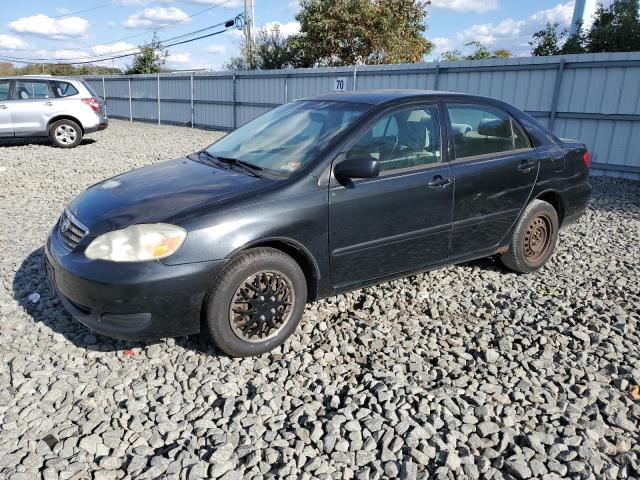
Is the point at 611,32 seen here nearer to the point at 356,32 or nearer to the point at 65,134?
the point at 356,32

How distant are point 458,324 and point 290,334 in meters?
1.29

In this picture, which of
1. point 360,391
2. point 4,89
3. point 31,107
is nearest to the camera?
point 360,391

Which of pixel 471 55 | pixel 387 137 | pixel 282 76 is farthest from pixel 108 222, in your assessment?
pixel 471 55

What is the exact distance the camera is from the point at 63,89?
41.6 feet

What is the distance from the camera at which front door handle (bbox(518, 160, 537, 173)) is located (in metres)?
4.39

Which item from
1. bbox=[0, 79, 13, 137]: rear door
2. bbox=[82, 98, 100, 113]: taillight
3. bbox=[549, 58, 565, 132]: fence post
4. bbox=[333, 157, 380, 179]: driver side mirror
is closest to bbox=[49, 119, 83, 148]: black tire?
bbox=[82, 98, 100, 113]: taillight

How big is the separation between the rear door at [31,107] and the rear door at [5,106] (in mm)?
104

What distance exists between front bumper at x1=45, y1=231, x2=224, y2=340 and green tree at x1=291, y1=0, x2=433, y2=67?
23626 mm

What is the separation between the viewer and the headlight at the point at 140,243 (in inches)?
114

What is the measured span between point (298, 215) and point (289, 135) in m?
0.91

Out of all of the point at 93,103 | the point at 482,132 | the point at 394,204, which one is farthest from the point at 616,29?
the point at 394,204

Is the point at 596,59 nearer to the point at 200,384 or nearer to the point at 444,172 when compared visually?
the point at 444,172

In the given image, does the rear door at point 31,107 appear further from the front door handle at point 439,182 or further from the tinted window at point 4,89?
the front door handle at point 439,182

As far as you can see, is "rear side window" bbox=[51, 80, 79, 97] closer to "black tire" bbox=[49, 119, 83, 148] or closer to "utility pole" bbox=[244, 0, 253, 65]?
"black tire" bbox=[49, 119, 83, 148]
